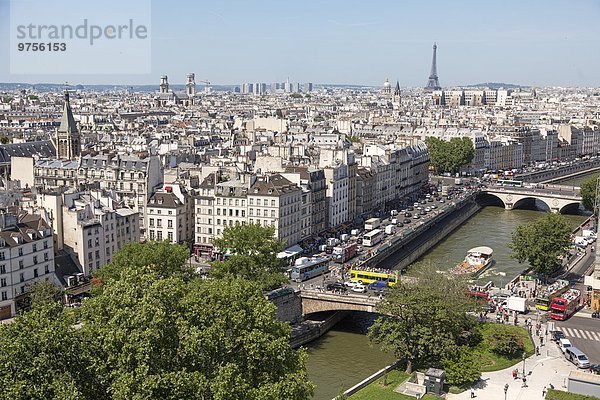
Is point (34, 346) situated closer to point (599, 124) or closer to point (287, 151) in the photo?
point (287, 151)

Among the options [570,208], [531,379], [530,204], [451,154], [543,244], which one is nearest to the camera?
[531,379]

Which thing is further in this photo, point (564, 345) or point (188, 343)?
point (564, 345)

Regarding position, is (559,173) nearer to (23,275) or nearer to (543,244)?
(543,244)

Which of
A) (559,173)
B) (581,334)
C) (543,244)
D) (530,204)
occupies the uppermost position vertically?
(543,244)

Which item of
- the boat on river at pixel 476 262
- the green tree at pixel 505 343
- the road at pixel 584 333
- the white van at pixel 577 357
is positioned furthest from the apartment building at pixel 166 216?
the white van at pixel 577 357

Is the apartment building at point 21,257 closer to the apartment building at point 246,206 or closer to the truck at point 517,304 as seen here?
the apartment building at point 246,206

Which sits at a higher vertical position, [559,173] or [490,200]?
[559,173]

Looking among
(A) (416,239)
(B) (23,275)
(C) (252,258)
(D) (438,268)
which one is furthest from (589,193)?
(B) (23,275)

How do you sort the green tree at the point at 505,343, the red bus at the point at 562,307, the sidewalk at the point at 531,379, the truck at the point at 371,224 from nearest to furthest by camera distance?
the sidewalk at the point at 531,379 → the green tree at the point at 505,343 → the red bus at the point at 562,307 → the truck at the point at 371,224

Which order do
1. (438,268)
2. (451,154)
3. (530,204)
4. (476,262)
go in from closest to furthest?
(438,268), (476,262), (530,204), (451,154)
